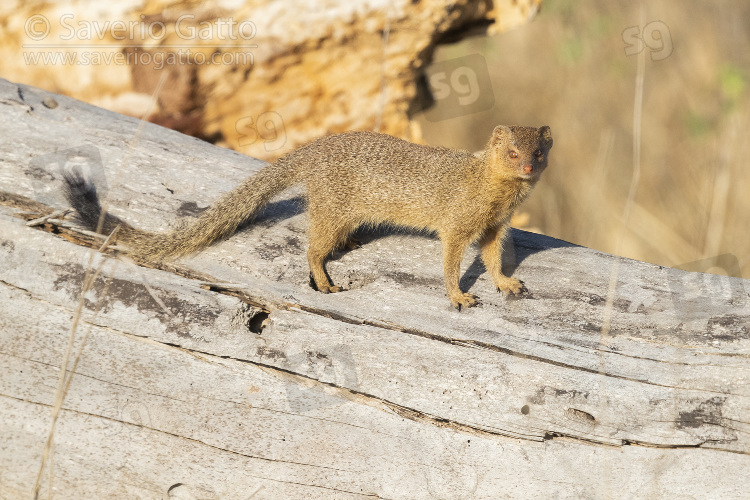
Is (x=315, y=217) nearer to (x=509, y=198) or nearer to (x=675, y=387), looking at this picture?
(x=509, y=198)

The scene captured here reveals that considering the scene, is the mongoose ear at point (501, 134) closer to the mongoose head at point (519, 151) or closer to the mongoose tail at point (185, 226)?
the mongoose head at point (519, 151)

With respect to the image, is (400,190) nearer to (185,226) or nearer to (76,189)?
(185,226)

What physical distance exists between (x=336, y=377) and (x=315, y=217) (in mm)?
914

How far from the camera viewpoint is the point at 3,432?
2.64 metres

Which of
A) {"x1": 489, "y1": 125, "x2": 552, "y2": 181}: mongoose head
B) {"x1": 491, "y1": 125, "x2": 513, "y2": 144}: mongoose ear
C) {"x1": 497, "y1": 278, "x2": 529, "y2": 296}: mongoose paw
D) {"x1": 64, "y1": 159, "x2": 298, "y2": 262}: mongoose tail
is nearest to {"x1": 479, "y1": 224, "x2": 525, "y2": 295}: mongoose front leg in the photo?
{"x1": 497, "y1": 278, "x2": 529, "y2": 296}: mongoose paw

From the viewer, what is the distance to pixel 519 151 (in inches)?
122

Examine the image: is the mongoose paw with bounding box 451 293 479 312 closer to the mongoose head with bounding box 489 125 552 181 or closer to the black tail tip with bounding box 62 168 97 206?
the mongoose head with bounding box 489 125 552 181

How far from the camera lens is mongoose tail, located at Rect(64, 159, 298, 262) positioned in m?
2.94

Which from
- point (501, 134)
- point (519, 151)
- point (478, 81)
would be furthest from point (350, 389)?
point (478, 81)

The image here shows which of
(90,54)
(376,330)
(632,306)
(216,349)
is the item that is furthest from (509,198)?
(90,54)

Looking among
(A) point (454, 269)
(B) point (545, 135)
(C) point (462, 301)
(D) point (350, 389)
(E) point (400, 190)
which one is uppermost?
(B) point (545, 135)

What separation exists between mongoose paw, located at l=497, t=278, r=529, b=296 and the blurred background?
2.17ft

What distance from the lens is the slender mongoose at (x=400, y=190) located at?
122 inches

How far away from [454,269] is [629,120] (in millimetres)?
3734
